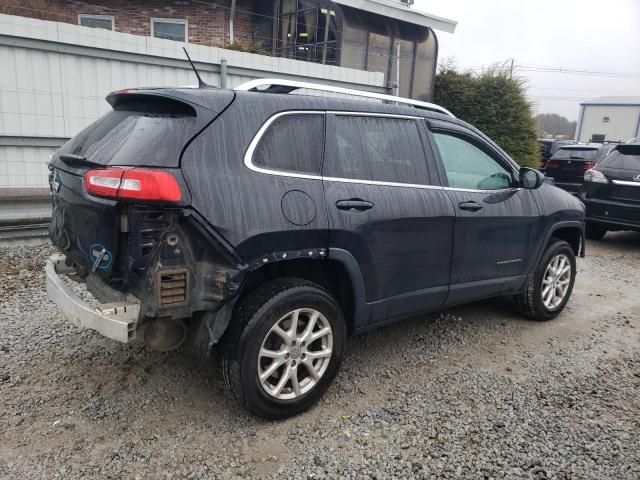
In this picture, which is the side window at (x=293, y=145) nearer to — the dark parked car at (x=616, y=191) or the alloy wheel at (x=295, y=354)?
the alloy wheel at (x=295, y=354)

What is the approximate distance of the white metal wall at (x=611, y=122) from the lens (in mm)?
42219

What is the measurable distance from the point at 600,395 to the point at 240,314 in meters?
2.52

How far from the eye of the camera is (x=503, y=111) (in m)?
14.7

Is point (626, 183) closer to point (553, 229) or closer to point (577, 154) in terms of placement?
point (553, 229)

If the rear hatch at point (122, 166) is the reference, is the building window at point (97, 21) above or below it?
above

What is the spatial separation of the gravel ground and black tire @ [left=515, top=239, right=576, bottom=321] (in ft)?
0.87

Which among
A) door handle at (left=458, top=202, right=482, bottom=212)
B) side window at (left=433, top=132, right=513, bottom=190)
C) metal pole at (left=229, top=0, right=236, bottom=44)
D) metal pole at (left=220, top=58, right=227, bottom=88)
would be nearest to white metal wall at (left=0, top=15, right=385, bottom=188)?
metal pole at (left=220, top=58, right=227, bottom=88)

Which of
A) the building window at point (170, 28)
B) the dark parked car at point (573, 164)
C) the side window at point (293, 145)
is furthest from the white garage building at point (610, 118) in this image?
the side window at point (293, 145)

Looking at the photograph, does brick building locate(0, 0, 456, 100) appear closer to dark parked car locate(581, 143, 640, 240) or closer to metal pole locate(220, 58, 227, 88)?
metal pole locate(220, 58, 227, 88)

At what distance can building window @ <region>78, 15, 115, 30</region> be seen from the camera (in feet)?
41.5

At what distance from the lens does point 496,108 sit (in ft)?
48.1

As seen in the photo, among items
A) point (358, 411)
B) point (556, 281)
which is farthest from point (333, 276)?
point (556, 281)

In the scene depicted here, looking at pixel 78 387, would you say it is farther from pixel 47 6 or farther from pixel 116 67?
pixel 47 6

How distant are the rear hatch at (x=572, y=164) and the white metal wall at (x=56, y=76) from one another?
8372 millimetres
